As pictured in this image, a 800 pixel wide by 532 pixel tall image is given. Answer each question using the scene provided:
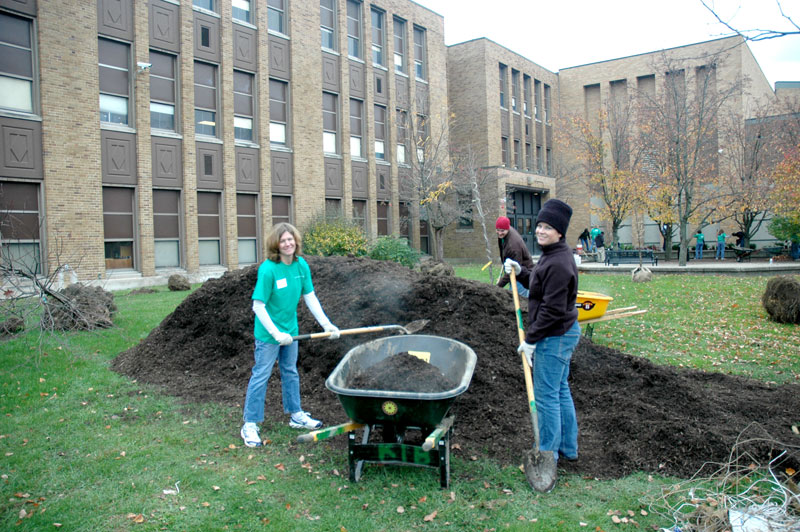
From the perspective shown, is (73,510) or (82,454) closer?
(73,510)

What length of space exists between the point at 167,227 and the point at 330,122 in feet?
28.9

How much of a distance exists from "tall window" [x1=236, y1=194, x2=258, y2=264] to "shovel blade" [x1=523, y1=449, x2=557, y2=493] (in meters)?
18.3

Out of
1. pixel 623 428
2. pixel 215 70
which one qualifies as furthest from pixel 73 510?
pixel 215 70

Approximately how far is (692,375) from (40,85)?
17277 mm

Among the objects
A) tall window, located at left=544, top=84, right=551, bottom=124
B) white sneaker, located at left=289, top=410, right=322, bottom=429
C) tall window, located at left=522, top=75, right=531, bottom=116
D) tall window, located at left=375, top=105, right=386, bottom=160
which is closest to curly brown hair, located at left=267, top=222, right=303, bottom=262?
white sneaker, located at left=289, top=410, right=322, bottom=429

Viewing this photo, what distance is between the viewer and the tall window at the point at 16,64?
1491 cm

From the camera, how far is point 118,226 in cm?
1725

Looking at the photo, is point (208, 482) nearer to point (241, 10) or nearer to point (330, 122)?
point (241, 10)

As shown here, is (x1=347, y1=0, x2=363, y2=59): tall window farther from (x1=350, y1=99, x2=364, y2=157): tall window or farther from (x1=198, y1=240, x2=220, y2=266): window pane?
(x1=198, y1=240, x2=220, y2=266): window pane

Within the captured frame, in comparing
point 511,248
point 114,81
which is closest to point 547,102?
point 114,81

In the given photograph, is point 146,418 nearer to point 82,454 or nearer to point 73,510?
point 82,454

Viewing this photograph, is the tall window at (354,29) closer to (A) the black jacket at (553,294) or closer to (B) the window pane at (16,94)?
(B) the window pane at (16,94)

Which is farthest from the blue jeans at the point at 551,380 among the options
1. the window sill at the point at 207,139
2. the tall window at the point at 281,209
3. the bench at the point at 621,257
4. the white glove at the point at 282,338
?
the bench at the point at 621,257

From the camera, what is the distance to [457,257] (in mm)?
32094
